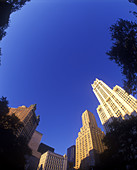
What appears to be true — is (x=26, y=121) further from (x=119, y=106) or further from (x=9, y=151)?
(x=119, y=106)

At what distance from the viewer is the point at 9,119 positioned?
103ft

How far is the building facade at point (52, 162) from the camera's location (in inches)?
3986

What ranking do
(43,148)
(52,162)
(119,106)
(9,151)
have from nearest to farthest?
(9,151) < (119,106) < (52,162) < (43,148)

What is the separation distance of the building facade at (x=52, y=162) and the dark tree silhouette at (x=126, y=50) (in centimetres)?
12371

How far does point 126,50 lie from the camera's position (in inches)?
648

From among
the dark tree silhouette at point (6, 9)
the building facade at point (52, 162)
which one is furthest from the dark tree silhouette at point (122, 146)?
the building facade at point (52, 162)

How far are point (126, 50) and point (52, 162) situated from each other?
442 feet

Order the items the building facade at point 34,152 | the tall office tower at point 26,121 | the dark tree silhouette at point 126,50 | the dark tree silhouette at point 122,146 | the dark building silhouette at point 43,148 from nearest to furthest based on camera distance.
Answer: the dark tree silhouette at point 126,50
the dark tree silhouette at point 122,146
the tall office tower at point 26,121
the building facade at point 34,152
the dark building silhouette at point 43,148

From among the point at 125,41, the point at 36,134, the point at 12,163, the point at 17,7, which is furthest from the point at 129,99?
the point at 36,134

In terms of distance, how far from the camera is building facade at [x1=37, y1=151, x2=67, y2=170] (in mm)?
101250

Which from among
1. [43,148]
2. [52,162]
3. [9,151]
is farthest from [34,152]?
[9,151]

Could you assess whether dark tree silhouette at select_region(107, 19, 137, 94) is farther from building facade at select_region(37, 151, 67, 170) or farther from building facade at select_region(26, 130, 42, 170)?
building facade at select_region(26, 130, 42, 170)

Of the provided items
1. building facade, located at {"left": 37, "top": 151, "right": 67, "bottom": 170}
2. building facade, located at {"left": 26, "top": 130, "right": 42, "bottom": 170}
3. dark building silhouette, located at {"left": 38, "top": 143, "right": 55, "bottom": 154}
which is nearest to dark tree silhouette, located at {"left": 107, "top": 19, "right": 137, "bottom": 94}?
building facade, located at {"left": 37, "top": 151, "right": 67, "bottom": 170}

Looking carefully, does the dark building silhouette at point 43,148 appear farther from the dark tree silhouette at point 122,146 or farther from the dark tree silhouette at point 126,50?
the dark tree silhouette at point 126,50
